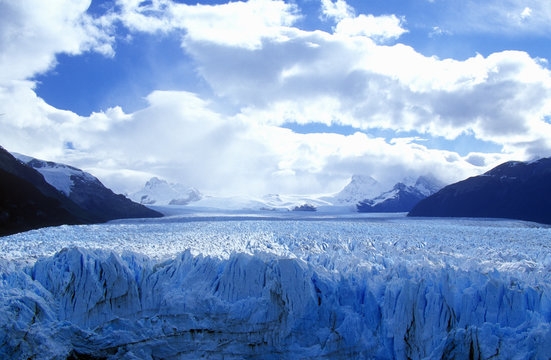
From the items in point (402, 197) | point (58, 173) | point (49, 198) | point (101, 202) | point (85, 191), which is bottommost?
point (101, 202)

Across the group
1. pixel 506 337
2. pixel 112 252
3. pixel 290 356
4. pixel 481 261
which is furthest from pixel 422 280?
pixel 112 252

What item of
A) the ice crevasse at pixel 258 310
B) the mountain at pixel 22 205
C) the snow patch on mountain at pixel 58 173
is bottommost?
the ice crevasse at pixel 258 310

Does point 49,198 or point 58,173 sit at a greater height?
point 58,173

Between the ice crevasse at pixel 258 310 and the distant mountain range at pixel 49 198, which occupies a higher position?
the distant mountain range at pixel 49 198

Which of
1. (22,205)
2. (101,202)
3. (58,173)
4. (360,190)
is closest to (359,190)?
(360,190)

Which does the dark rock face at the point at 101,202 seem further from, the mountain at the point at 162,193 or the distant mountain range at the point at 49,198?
the mountain at the point at 162,193

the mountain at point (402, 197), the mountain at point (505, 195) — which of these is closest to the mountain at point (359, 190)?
the mountain at point (402, 197)

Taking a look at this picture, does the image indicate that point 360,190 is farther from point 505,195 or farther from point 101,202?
point 101,202
